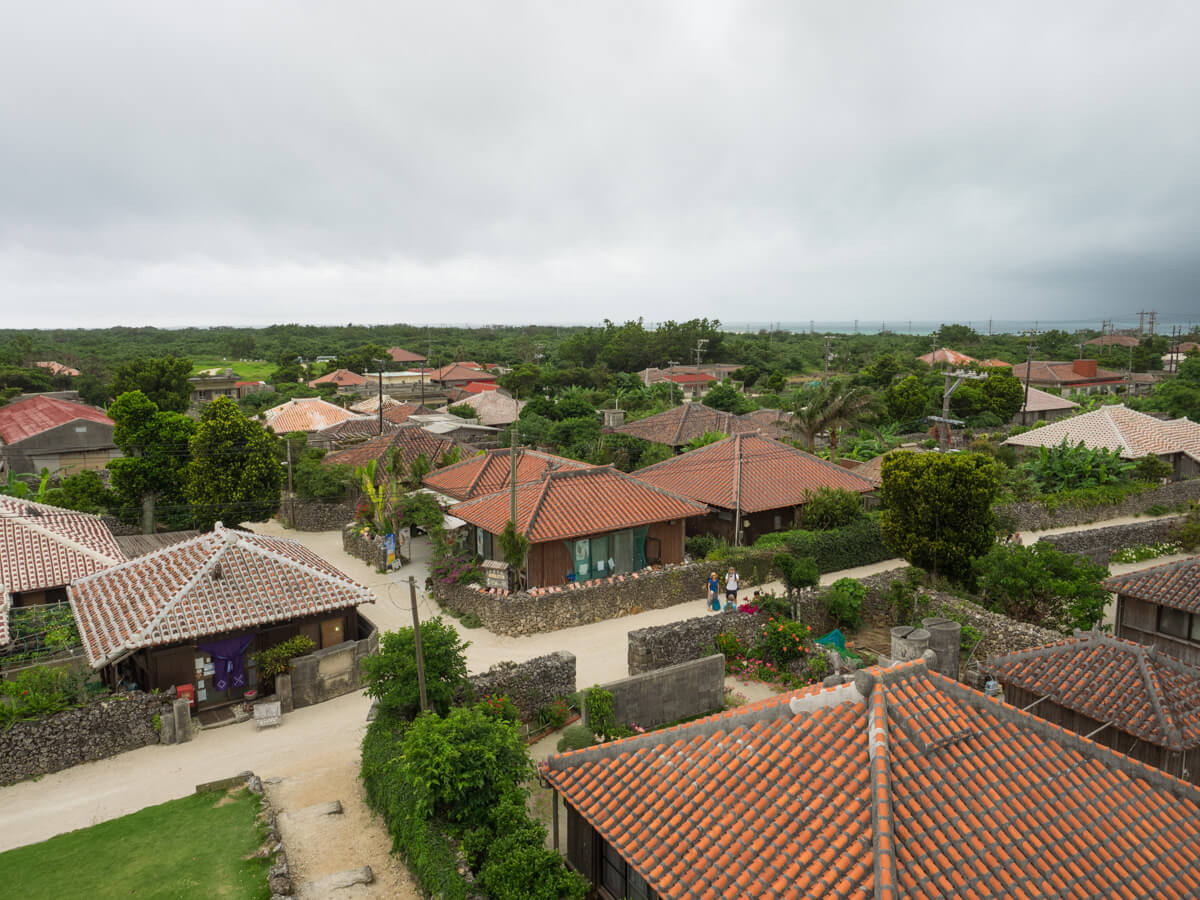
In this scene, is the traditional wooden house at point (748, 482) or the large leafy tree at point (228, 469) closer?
the traditional wooden house at point (748, 482)

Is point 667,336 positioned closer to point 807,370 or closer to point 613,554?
point 807,370

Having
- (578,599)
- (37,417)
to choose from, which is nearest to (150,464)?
(578,599)

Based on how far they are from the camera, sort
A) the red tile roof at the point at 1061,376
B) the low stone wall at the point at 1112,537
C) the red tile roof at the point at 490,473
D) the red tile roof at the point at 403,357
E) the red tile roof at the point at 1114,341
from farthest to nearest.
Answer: the red tile roof at the point at 1114,341 < the red tile roof at the point at 403,357 < the red tile roof at the point at 1061,376 < the low stone wall at the point at 1112,537 < the red tile roof at the point at 490,473

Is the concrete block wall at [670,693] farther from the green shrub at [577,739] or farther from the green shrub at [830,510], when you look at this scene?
the green shrub at [830,510]

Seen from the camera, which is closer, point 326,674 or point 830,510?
point 326,674

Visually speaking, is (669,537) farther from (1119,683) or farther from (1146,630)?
(1119,683)

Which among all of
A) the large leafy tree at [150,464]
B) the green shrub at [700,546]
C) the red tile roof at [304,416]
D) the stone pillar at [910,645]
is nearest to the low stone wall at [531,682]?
the stone pillar at [910,645]
